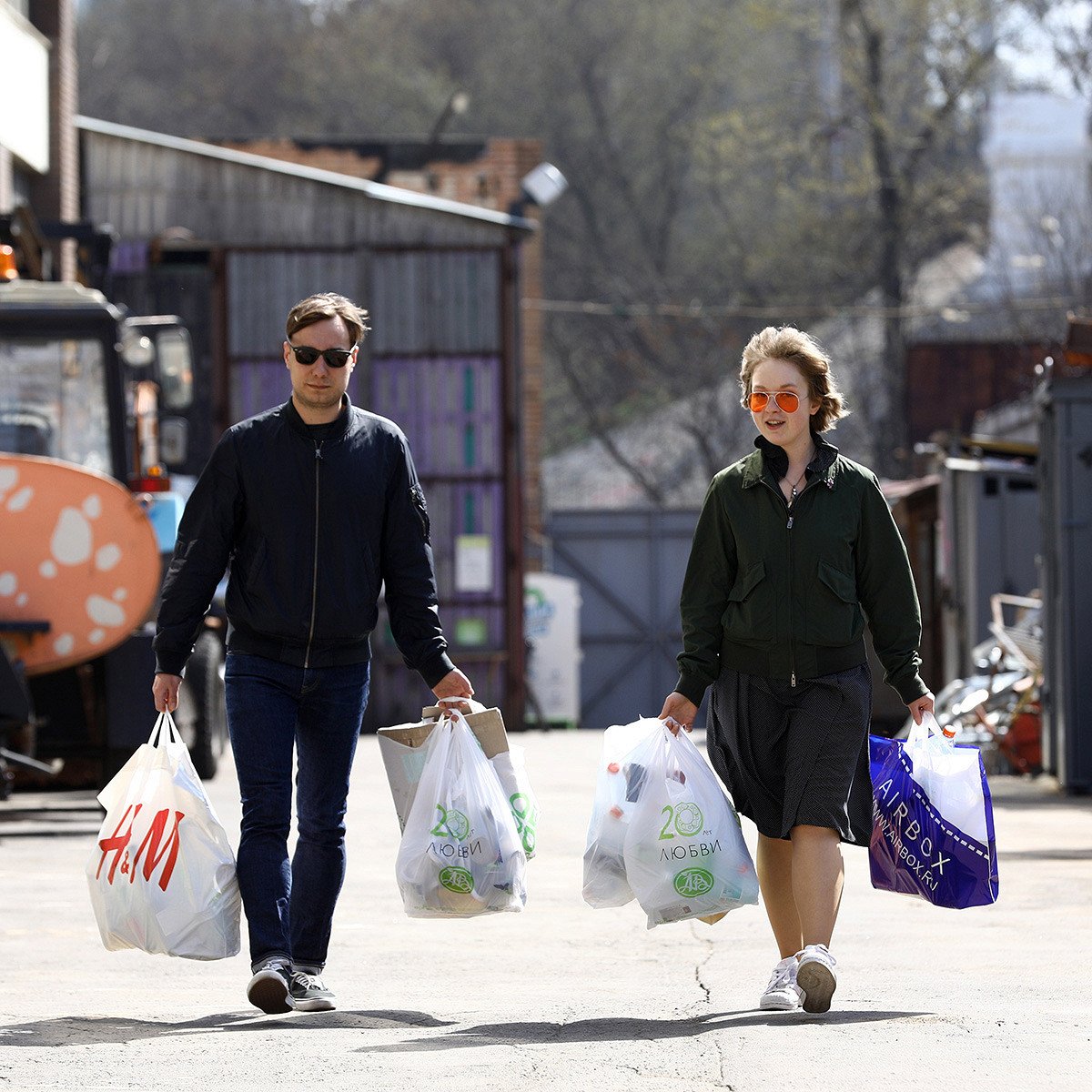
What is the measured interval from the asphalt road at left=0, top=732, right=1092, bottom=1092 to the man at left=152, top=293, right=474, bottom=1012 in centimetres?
34

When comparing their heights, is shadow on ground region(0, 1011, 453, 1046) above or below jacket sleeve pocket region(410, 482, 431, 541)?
below

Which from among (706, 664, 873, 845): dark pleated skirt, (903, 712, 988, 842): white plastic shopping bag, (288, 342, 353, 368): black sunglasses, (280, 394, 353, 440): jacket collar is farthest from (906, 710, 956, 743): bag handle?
(288, 342, 353, 368): black sunglasses

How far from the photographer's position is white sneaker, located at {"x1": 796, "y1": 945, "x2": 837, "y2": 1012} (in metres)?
4.83

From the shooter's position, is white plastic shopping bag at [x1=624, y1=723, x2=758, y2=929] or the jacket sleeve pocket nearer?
white plastic shopping bag at [x1=624, y1=723, x2=758, y2=929]

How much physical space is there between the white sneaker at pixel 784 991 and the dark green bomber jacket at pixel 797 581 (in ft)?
2.46

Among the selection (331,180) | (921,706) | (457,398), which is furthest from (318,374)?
(331,180)

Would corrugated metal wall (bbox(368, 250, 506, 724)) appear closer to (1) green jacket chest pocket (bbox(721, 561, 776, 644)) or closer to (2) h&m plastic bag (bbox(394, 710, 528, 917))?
(2) h&m plastic bag (bbox(394, 710, 528, 917))

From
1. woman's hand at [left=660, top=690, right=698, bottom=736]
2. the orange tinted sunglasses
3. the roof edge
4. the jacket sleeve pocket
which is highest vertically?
the roof edge

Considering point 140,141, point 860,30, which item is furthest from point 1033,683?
point 860,30

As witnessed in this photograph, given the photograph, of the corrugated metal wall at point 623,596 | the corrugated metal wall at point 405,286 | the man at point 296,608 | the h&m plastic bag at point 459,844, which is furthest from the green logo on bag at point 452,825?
the corrugated metal wall at point 623,596

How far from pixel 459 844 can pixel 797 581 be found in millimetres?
1160

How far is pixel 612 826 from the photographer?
5.19 metres

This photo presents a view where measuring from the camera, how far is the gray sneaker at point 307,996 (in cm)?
512

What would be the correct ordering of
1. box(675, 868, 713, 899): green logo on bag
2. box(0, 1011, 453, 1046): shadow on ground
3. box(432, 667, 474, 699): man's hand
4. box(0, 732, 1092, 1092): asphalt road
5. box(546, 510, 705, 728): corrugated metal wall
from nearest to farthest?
box(0, 732, 1092, 1092): asphalt road < box(0, 1011, 453, 1046): shadow on ground < box(675, 868, 713, 899): green logo on bag < box(432, 667, 474, 699): man's hand < box(546, 510, 705, 728): corrugated metal wall
